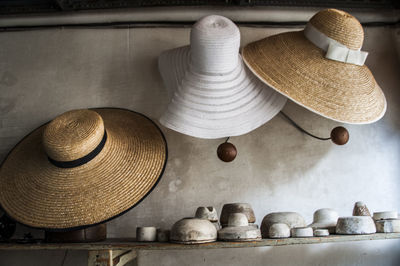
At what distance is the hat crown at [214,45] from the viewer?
1.83 m

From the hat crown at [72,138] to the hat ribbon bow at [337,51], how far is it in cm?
113

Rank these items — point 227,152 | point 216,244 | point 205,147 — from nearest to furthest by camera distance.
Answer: point 216,244 < point 227,152 < point 205,147

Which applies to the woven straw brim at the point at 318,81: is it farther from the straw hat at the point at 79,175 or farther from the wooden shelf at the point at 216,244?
the straw hat at the point at 79,175

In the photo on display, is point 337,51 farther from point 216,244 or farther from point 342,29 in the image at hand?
point 216,244

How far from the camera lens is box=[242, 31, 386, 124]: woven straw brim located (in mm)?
1824

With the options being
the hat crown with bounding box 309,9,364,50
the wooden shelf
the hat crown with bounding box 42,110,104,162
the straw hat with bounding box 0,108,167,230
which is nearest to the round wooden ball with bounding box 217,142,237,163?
the straw hat with bounding box 0,108,167,230

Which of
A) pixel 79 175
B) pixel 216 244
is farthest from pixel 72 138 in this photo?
pixel 216 244

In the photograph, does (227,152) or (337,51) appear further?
(227,152)

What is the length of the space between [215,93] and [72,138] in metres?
0.69

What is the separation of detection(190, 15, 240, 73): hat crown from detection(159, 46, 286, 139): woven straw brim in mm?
47

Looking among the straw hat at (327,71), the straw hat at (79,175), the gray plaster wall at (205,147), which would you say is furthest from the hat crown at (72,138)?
the straw hat at (327,71)

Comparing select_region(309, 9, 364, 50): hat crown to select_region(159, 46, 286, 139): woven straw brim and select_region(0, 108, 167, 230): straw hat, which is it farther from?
select_region(0, 108, 167, 230): straw hat

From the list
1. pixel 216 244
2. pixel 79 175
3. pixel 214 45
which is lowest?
pixel 216 244

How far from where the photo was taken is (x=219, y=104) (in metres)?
1.90
